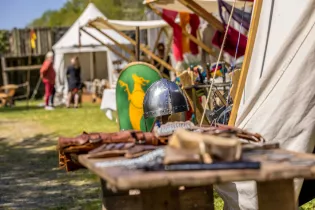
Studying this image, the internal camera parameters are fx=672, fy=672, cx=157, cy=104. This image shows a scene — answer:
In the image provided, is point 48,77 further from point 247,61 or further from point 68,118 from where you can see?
point 247,61

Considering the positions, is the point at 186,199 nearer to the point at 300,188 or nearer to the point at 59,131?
the point at 300,188

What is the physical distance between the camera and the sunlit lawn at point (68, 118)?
12641 millimetres

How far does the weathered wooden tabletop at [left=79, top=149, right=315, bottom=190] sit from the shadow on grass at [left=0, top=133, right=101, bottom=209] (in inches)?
142

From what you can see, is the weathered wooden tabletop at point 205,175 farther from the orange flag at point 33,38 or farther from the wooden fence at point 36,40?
the wooden fence at point 36,40

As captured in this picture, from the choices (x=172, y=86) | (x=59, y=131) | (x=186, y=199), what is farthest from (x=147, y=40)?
(x=186, y=199)

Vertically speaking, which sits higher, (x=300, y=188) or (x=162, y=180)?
(x=162, y=180)

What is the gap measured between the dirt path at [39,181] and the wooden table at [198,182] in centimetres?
254

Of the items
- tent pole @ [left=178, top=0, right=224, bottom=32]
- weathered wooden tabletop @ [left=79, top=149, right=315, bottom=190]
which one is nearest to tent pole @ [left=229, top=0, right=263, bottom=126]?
weathered wooden tabletop @ [left=79, top=149, right=315, bottom=190]

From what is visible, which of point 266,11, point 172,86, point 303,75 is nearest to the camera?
point 303,75

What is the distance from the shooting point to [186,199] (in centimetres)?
385

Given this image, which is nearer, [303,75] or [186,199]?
[186,199]

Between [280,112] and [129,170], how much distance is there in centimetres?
172

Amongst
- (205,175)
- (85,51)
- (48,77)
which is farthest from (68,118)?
(205,175)

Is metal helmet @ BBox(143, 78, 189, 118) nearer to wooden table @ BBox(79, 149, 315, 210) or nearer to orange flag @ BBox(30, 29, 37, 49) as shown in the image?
wooden table @ BBox(79, 149, 315, 210)
